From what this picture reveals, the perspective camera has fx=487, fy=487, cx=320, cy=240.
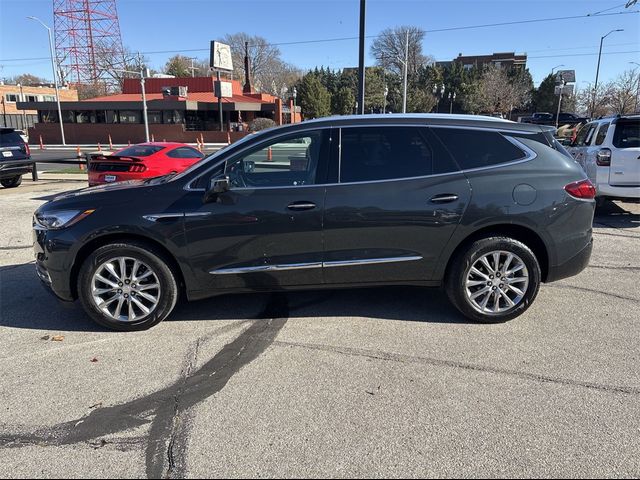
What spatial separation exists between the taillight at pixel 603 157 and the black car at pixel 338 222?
4950 mm

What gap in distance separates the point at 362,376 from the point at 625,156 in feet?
24.2

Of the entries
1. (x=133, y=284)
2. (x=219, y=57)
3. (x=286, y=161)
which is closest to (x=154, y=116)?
(x=219, y=57)

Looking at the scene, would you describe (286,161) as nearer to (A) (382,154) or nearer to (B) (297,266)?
(A) (382,154)

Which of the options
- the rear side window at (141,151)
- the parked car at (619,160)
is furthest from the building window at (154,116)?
the parked car at (619,160)

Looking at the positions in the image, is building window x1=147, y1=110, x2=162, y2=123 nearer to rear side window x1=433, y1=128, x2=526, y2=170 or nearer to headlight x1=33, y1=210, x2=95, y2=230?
headlight x1=33, y1=210, x2=95, y2=230

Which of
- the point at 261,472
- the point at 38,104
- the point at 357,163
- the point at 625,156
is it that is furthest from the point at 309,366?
the point at 38,104

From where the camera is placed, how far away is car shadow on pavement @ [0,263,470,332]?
14.7ft

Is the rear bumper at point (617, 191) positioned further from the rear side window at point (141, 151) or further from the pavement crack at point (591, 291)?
the rear side window at point (141, 151)

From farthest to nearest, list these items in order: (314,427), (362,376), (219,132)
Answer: (219,132) → (362,376) → (314,427)

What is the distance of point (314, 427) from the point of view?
2871 millimetres

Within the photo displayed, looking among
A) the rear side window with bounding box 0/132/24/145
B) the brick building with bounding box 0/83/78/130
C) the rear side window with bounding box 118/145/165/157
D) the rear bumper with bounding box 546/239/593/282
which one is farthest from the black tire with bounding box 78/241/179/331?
the brick building with bounding box 0/83/78/130

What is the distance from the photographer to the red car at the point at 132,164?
9.74 m

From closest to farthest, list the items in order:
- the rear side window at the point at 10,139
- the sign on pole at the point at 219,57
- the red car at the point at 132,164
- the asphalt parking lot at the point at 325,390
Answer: the asphalt parking lot at the point at 325,390
the red car at the point at 132,164
the rear side window at the point at 10,139
the sign on pole at the point at 219,57

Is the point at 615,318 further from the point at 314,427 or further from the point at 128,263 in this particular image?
the point at 128,263
